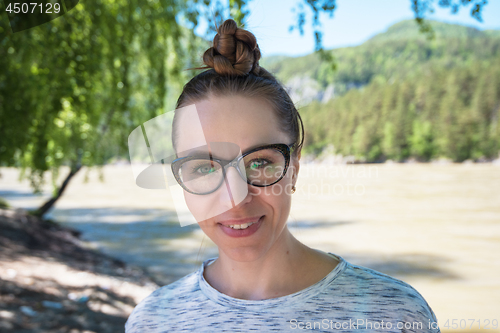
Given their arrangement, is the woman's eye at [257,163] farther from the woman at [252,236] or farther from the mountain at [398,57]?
the mountain at [398,57]

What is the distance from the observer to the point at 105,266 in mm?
6785

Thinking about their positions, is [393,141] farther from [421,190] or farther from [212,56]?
[212,56]

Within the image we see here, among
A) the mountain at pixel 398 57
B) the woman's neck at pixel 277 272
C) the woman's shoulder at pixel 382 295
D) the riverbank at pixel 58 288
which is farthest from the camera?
the mountain at pixel 398 57

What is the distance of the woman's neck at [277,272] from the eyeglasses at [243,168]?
0.69 ft

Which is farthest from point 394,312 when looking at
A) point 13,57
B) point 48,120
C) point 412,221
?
point 412,221

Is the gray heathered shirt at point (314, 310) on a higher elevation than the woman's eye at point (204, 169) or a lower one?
lower

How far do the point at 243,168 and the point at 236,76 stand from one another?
0.26m

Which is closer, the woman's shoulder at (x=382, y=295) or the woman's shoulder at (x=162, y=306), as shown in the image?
the woman's shoulder at (x=382, y=295)

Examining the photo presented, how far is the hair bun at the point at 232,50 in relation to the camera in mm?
981

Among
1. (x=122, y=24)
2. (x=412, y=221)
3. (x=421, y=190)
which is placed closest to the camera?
(x=122, y=24)

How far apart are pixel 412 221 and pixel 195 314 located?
15483mm

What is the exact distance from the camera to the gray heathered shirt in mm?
898

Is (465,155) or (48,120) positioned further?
(465,155)

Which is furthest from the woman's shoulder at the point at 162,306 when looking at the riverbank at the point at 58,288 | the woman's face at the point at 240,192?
the riverbank at the point at 58,288
